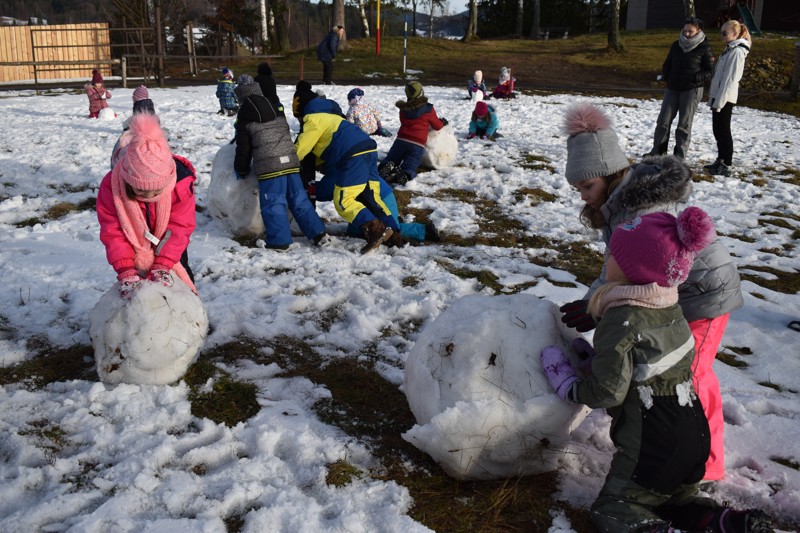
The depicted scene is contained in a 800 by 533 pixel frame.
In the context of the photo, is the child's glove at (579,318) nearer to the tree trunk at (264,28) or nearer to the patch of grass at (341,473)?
the patch of grass at (341,473)

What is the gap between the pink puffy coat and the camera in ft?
13.0

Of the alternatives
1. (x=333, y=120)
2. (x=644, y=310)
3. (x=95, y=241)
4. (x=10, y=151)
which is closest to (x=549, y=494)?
(x=644, y=310)

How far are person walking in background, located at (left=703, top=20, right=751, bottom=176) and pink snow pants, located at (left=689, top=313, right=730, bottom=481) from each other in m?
7.04

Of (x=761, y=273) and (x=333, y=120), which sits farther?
(x=333, y=120)

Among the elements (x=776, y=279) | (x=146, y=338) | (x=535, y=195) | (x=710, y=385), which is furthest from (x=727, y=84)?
(x=146, y=338)

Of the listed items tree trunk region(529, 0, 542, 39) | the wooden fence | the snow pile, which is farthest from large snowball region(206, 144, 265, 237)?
tree trunk region(529, 0, 542, 39)

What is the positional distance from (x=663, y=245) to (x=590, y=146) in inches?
41.1

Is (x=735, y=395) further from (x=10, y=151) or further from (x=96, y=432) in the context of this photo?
(x=10, y=151)

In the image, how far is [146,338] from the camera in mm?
3600

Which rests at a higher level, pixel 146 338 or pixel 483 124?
pixel 483 124

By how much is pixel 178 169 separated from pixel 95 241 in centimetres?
242

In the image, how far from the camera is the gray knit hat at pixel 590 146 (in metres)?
3.49

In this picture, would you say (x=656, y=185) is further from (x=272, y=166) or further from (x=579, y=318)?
(x=272, y=166)

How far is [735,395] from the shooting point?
12.5ft
